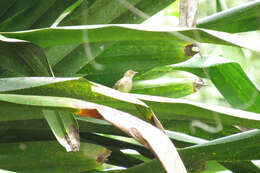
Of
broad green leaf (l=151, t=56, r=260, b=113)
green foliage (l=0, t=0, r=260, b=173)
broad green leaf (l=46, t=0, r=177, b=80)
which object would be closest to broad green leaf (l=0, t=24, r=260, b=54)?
green foliage (l=0, t=0, r=260, b=173)

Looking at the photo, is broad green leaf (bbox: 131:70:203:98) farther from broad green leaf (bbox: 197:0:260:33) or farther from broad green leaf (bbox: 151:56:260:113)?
broad green leaf (bbox: 197:0:260:33)

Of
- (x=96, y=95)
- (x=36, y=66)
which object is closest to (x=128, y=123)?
(x=96, y=95)

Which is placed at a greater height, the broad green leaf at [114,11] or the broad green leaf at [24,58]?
the broad green leaf at [114,11]

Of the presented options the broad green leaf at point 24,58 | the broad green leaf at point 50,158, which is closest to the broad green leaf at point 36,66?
the broad green leaf at point 24,58

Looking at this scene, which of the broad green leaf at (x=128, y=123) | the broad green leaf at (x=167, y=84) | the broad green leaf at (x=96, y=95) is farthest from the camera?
the broad green leaf at (x=167, y=84)

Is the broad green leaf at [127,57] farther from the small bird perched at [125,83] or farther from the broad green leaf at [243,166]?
the broad green leaf at [243,166]

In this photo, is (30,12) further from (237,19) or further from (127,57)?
(237,19)

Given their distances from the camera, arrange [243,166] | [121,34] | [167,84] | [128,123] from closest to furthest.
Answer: [128,123], [121,34], [243,166], [167,84]
